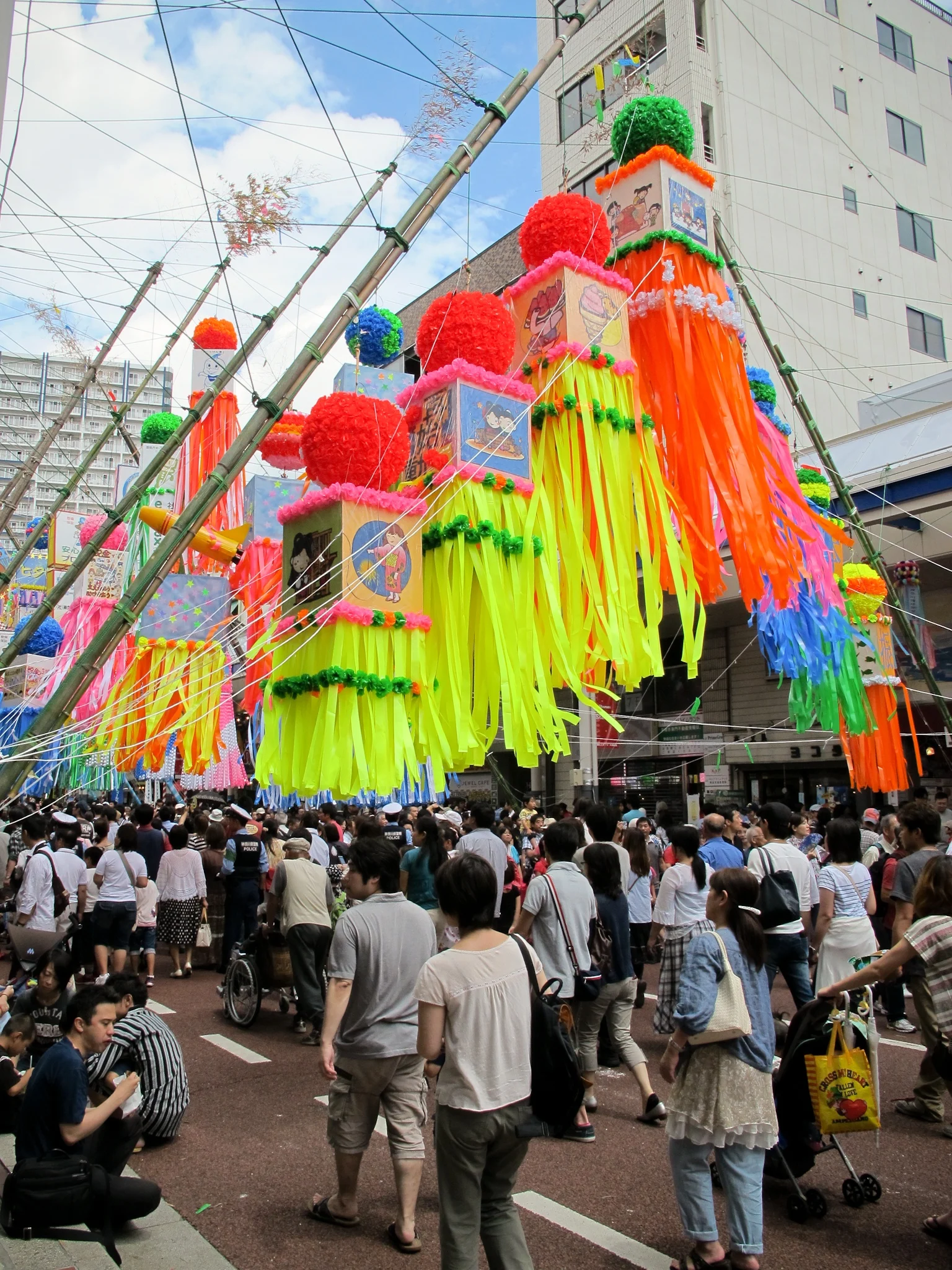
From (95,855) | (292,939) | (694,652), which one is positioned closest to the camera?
(694,652)

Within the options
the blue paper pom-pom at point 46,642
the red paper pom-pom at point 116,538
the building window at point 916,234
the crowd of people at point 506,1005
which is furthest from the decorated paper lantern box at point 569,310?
the building window at point 916,234

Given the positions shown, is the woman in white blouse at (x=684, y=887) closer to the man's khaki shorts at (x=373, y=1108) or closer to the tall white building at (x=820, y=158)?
the man's khaki shorts at (x=373, y=1108)

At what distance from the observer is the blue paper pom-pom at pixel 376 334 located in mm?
7000

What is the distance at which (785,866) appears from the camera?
5070 mm

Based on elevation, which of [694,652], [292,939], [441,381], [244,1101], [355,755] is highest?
[441,381]

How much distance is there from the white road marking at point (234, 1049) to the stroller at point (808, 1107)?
310 centimetres

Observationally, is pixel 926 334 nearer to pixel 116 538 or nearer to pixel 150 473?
pixel 116 538

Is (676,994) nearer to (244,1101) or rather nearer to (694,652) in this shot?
(694,652)

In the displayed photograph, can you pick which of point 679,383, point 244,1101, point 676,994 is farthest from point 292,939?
point 679,383

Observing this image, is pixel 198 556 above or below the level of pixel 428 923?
above

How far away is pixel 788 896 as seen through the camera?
14.5 ft

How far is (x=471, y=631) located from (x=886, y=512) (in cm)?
1186

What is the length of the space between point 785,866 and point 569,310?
3023 millimetres

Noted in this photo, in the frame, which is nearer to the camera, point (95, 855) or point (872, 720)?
point (872, 720)
